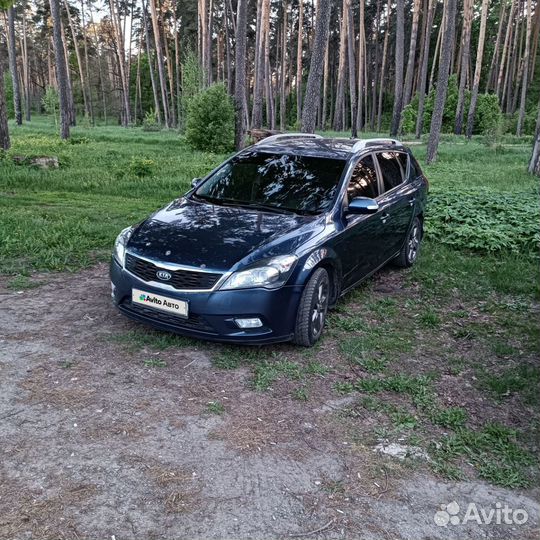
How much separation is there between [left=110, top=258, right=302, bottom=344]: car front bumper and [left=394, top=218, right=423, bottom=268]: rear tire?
313 centimetres

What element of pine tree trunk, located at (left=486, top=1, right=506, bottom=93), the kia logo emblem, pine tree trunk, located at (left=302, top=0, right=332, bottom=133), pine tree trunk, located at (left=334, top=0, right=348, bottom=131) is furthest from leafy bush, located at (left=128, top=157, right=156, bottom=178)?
pine tree trunk, located at (left=486, top=1, right=506, bottom=93)

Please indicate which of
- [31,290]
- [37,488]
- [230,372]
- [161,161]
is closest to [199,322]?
[230,372]

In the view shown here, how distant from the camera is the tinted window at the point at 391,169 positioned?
20.4ft

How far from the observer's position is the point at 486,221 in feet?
29.6

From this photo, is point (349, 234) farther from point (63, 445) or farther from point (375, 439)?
point (63, 445)

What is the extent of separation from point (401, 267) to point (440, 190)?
490cm

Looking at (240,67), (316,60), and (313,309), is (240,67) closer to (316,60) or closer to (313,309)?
(316,60)

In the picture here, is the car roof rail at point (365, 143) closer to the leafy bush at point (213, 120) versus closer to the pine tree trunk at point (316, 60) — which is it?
the pine tree trunk at point (316, 60)

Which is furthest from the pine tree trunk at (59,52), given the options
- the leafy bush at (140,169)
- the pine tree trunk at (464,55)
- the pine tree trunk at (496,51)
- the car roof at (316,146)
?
the pine tree trunk at (496,51)

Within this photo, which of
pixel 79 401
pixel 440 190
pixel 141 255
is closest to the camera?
pixel 79 401

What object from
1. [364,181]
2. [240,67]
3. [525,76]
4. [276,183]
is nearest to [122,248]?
[276,183]

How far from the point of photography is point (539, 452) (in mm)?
3396

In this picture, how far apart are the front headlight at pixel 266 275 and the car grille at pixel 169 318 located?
1.21 feet

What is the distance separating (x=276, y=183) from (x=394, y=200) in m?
1.67
